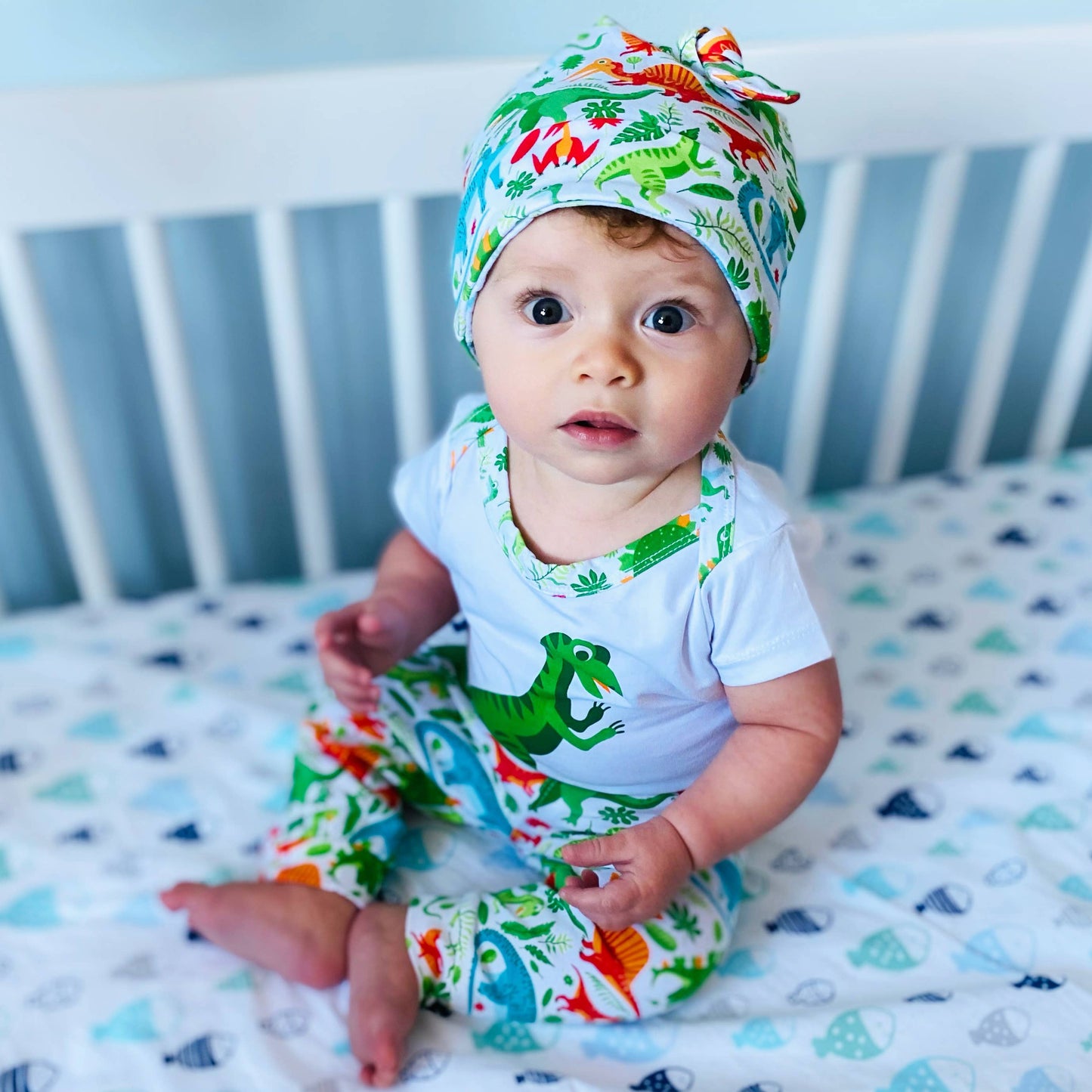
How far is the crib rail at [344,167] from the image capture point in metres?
0.86

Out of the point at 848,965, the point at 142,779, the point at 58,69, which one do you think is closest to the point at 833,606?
the point at 848,965

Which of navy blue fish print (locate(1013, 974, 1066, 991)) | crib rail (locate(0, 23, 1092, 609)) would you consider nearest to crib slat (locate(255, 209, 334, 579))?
crib rail (locate(0, 23, 1092, 609))

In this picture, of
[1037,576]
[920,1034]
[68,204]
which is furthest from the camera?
[1037,576]

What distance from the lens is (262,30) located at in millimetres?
969

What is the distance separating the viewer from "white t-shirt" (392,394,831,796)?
2.14 feet

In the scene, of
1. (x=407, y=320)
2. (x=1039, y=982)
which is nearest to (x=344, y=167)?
(x=407, y=320)

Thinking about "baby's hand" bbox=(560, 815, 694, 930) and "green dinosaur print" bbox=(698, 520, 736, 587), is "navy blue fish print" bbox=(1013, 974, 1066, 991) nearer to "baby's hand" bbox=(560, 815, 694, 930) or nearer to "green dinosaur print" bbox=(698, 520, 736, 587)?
"baby's hand" bbox=(560, 815, 694, 930)

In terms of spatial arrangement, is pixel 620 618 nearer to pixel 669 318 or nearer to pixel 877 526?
pixel 669 318

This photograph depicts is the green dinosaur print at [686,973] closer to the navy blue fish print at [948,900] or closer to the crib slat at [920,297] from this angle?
the navy blue fish print at [948,900]

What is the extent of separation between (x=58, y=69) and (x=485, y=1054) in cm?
85

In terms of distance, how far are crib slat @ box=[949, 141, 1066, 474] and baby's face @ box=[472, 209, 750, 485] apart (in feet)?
2.00

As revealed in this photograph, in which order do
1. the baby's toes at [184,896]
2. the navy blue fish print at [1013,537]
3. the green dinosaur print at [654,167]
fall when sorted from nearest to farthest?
the green dinosaur print at [654,167] → the baby's toes at [184,896] → the navy blue fish print at [1013,537]

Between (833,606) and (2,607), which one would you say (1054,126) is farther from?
(2,607)

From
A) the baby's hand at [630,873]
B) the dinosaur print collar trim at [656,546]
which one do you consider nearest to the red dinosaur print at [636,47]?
the dinosaur print collar trim at [656,546]
